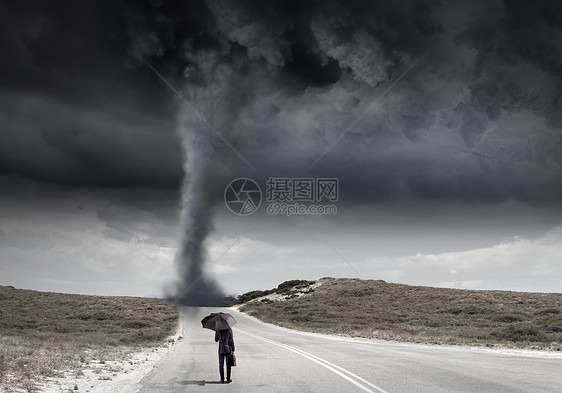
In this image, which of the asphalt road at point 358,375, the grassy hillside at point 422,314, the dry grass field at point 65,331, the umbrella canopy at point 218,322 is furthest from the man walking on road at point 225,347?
the grassy hillside at point 422,314

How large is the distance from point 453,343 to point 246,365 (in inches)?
645

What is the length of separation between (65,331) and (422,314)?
3779 centimetres

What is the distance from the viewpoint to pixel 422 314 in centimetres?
5606

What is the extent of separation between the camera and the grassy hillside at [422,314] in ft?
109

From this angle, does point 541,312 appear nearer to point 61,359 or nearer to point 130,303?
point 61,359

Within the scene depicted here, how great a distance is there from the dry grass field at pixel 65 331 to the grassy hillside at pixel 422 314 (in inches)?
591

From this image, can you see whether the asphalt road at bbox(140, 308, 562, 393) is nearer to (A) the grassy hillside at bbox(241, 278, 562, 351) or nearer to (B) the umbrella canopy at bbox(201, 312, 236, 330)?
(B) the umbrella canopy at bbox(201, 312, 236, 330)

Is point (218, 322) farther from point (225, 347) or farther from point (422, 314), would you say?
point (422, 314)

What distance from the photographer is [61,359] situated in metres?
18.3

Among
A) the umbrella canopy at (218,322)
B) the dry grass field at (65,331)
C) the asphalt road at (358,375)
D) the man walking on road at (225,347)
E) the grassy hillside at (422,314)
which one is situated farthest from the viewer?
the grassy hillside at (422,314)

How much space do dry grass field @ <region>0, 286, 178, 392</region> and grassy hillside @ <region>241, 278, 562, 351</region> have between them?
15010 millimetres

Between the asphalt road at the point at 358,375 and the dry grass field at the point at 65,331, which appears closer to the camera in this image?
the asphalt road at the point at 358,375

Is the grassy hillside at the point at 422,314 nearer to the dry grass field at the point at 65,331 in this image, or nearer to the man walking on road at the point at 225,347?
the dry grass field at the point at 65,331

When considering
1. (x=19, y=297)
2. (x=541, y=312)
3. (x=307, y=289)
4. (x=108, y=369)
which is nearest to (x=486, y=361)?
(x=108, y=369)
